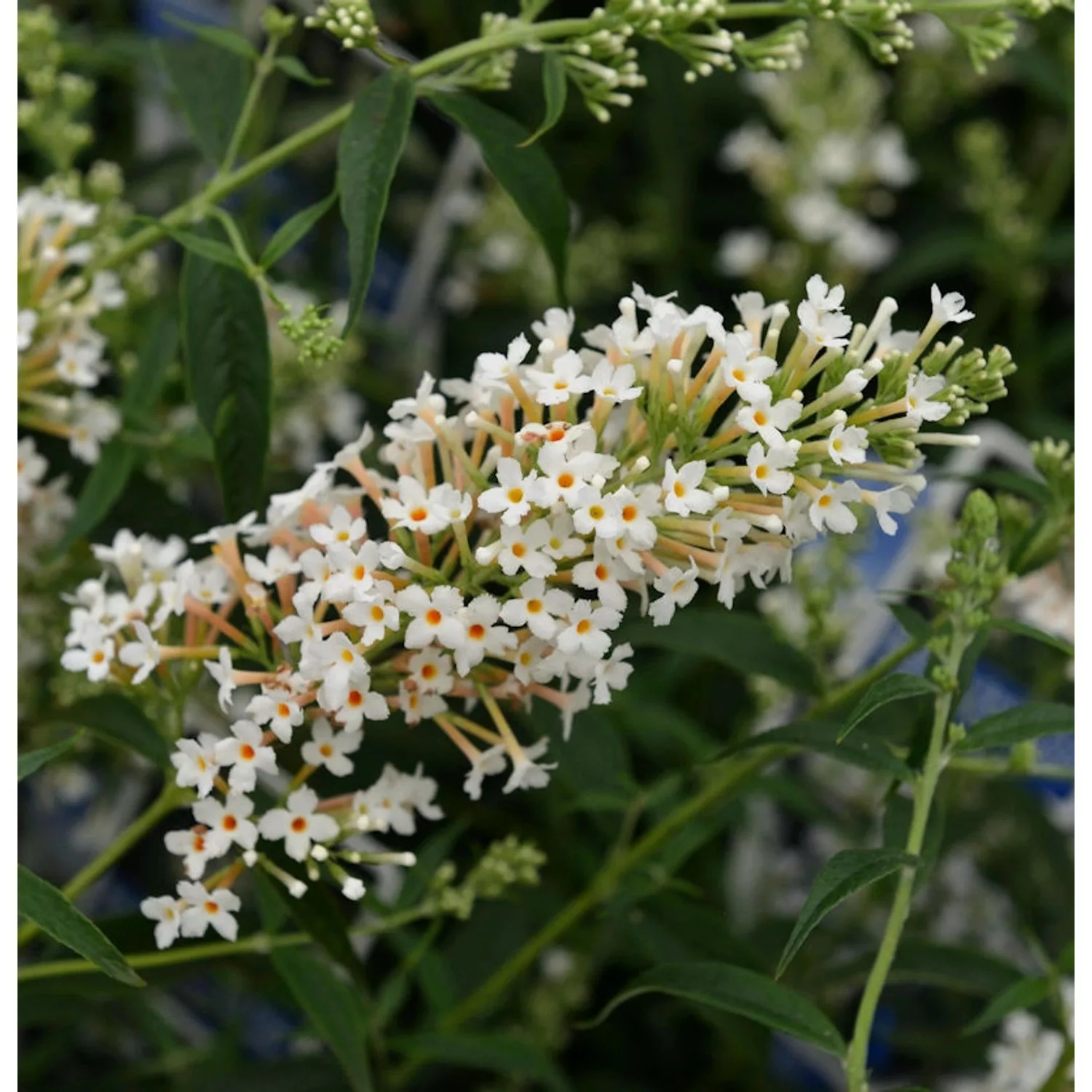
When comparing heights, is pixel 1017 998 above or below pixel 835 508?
below

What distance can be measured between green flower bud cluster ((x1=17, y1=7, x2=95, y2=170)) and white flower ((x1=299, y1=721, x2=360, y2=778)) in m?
0.56

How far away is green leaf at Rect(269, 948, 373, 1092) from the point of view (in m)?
0.84

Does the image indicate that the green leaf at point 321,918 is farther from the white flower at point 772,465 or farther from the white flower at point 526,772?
the white flower at point 772,465

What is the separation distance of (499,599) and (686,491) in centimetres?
11

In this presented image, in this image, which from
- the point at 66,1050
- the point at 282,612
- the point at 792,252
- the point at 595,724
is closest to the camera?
the point at 282,612

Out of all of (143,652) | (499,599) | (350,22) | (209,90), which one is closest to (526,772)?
(499,599)

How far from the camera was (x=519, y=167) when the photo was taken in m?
0.87

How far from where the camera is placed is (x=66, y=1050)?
4.40ft

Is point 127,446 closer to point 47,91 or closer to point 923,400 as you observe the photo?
point 47,91

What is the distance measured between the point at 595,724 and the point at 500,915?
0.20 m

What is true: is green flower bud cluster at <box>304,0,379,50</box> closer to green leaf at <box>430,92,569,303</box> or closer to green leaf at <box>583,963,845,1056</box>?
green leaf at <box>430,92,569,303</box>

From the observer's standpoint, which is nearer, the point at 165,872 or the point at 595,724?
the point at 595,724

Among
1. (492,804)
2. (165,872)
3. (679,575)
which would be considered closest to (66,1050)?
(165,872)

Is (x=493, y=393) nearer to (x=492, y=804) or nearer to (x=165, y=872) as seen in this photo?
(x=492, y=804)
